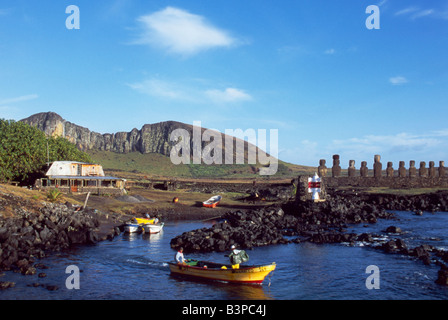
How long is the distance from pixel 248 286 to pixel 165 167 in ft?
509

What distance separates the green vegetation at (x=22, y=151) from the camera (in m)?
57.0

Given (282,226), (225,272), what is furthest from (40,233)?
(282,226)

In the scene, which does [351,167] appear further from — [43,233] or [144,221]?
[43,233]

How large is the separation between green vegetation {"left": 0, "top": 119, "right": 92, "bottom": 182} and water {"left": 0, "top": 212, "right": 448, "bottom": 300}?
31.9 m

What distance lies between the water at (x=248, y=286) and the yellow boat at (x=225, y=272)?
16.2 inches

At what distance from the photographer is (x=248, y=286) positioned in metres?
21.9

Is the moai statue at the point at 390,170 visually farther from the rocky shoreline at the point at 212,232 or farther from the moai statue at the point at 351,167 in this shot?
the rocky shoreline at the point at 212,232

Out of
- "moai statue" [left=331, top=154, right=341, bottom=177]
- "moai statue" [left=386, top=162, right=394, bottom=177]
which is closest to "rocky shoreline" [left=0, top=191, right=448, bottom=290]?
"moai statue" [left=331, top=154, right=341, bottom=177]
